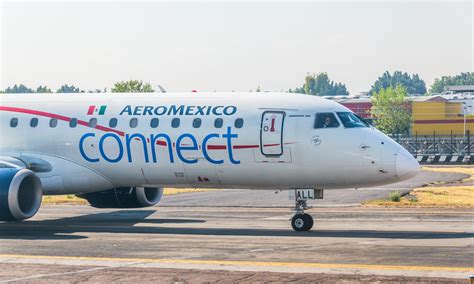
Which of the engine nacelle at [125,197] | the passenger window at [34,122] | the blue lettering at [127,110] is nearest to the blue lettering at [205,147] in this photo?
the blue lettering at [127,110]

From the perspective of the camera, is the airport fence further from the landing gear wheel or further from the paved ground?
the landing gear wheel

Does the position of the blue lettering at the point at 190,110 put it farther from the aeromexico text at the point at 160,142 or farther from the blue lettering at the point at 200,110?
the blue lettering at the point at 200,110

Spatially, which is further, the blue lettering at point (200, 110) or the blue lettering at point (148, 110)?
the blue lettering at point (148, 110)

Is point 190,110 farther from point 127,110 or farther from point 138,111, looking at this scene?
point 127,110

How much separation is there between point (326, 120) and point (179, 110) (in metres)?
4.76

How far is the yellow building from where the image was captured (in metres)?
145

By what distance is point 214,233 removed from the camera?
87.5 feet

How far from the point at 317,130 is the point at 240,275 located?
29.4 ft

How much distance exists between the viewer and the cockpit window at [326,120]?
26.5 meters

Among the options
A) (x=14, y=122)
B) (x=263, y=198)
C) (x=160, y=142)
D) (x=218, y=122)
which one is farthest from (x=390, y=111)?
(x=218, y=122)

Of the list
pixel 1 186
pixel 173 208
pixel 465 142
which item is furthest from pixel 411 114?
pixel 1 186

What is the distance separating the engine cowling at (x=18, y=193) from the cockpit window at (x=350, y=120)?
30.6 feet

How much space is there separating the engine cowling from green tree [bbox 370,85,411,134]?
5279 inches

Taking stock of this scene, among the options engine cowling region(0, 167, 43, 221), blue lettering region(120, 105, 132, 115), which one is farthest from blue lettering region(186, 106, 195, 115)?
engine cowling region(0, 167, 43, 221)
